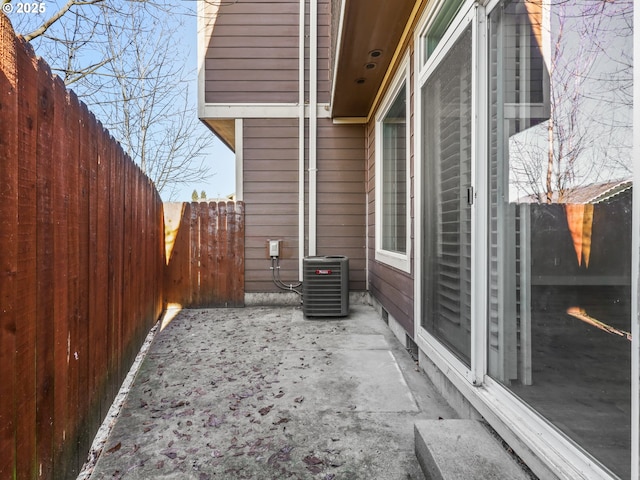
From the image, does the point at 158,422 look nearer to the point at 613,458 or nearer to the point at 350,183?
the point at 613,458

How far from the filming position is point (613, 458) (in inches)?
39.9

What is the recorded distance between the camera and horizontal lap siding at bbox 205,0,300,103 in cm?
486

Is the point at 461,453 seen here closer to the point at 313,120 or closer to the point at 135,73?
the point at 313,120

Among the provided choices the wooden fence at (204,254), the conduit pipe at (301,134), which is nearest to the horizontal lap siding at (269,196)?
the conduit pipe at (301,134)

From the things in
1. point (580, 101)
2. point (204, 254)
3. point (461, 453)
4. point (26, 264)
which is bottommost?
point (461, 453)

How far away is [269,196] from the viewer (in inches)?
195

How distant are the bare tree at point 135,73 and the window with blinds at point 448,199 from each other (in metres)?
2.29

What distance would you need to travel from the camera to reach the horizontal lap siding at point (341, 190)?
A: 4973mm

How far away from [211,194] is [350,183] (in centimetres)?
561

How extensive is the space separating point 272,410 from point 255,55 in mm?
4514

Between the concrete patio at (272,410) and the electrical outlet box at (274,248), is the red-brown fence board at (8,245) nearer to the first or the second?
the concrete patio at (272,410)

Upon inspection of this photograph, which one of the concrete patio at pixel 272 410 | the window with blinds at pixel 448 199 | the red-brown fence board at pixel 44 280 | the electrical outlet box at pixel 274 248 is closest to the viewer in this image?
the red-brown fence board at pixel 44 280

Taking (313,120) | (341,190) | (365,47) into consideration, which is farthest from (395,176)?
(313,120)

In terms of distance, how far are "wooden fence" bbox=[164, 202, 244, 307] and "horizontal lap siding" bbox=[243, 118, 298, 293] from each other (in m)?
0.16
